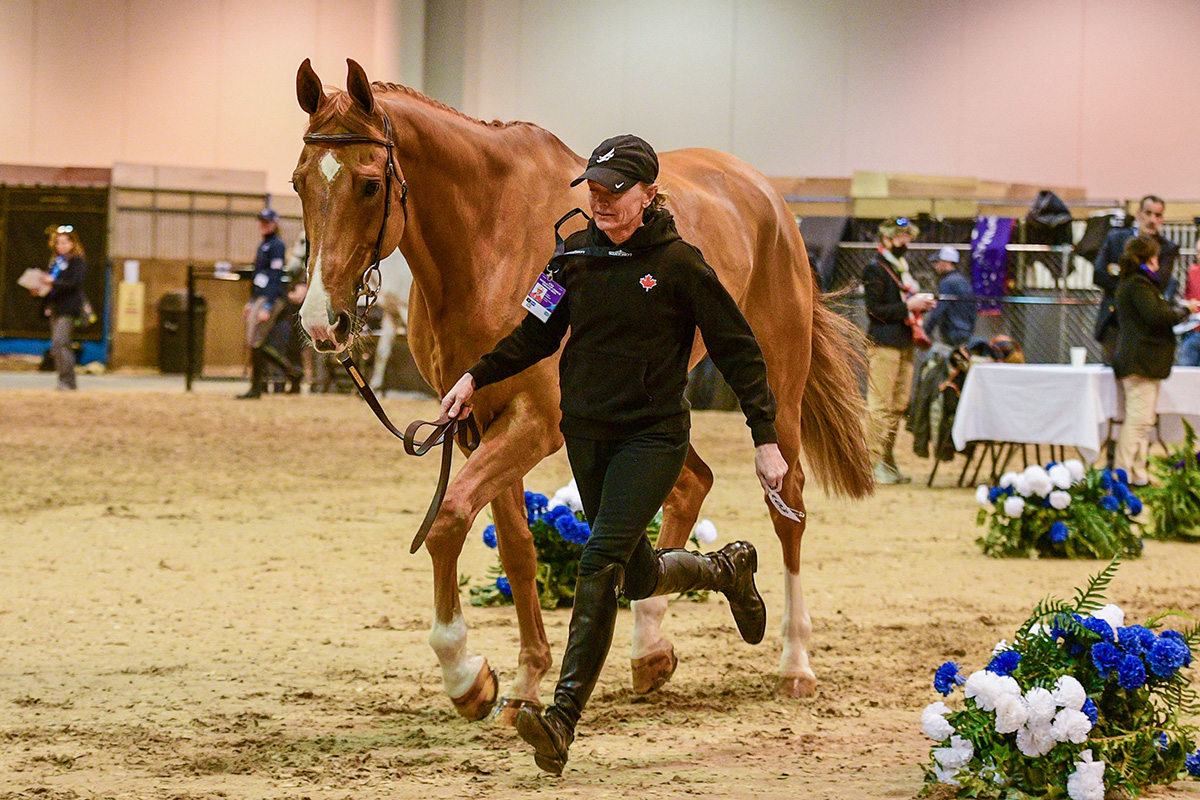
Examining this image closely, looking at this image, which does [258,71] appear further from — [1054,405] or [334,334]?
[334,334]

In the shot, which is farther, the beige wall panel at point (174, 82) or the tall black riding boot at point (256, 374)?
the beige wall panel at point (174, 82)

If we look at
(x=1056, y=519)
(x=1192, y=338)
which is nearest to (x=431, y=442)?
(x=1056, y=519)

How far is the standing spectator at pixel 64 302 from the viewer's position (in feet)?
55.4

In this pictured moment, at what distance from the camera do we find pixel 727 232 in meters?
5.10

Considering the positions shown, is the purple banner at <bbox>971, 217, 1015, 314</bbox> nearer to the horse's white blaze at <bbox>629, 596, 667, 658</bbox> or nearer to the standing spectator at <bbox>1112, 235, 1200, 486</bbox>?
the standing spectator at <bbox>1112, 235, 1200, 486</bbox>

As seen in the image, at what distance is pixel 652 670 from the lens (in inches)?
177

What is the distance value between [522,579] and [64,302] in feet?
47.5

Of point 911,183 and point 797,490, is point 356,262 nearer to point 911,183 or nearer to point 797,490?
point 797,490

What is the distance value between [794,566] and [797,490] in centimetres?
34

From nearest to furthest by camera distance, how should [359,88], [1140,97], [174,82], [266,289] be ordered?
[359,88], [266,289], [1140,97], [174,82]

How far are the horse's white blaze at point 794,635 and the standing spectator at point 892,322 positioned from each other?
5.82 metres

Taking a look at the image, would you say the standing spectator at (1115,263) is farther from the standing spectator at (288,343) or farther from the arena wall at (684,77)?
the arena wall at (684,77)

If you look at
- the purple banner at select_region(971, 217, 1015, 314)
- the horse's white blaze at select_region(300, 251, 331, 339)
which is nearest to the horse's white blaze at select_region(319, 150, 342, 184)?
the horse's white blaze at select_region(300, 251, 331, 339)

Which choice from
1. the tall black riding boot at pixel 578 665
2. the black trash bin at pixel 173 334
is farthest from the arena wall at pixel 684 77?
the tall black riding boot at pixel 578 665
